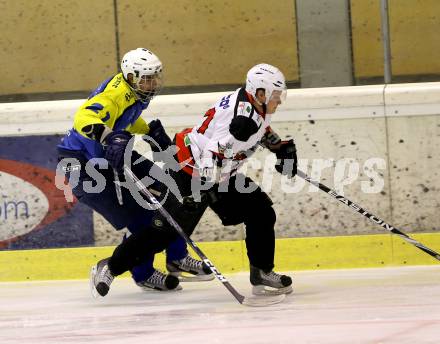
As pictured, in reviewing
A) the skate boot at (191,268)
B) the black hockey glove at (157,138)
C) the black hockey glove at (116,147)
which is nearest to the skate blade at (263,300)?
the skate boot at (191,268)

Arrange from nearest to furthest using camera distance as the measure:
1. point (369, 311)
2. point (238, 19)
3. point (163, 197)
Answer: point (369, 311) → point (163, 197) → point (238, 19)

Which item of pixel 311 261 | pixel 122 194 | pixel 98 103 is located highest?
pixel 98 103

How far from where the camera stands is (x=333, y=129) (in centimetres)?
647

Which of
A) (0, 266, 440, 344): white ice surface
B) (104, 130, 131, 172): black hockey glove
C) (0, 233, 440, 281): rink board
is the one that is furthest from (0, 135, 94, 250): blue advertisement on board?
(104, 130, 131, 172): black hockey glove

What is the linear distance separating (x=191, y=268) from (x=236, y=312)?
1047 millimetres

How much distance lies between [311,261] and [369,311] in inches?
66.8

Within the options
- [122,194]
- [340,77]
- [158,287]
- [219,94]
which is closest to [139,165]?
[122,194]

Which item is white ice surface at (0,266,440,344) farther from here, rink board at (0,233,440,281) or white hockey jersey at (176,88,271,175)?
white hockey jersey at (176,88,271,175)

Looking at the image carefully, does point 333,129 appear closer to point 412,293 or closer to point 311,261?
point 311,261

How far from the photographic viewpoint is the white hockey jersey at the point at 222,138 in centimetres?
505

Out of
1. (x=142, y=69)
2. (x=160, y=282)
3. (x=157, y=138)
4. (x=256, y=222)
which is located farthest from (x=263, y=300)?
(x=142, y=69)

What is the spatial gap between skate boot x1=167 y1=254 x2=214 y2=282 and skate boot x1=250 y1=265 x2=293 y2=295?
0.54 metres

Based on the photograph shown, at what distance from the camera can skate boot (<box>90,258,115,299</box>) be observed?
18.0 ft

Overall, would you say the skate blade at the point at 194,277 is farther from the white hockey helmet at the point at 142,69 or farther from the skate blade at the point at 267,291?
the white hockey helmet at the point at 142,69
